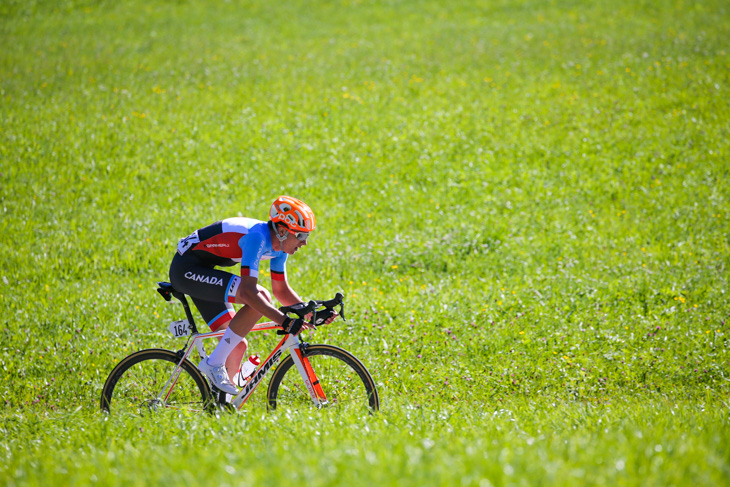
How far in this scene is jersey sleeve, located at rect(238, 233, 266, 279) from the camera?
5105 millimetres

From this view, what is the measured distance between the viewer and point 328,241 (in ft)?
35.1

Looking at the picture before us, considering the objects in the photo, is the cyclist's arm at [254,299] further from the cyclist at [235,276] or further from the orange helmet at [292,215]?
the orange helmet at [292,215]

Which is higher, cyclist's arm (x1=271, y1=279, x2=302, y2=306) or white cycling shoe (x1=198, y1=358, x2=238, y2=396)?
cyclist's arm (x1=271, y1=279, x2=302, y2=306)

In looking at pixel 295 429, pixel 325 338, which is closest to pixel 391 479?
pixel 295 429

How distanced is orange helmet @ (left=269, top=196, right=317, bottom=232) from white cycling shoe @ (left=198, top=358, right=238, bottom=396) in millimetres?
1597

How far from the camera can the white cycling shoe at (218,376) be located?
215 inches

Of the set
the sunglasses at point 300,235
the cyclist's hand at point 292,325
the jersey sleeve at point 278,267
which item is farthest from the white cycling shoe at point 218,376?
the sunglasses at point 300,235

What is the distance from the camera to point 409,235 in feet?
35.8

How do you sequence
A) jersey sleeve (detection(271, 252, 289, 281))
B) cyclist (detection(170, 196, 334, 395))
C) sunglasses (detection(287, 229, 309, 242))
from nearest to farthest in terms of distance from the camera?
cyclist (detection(170, 196, 334, 395)) → sunglasses (detection(287, 229, 309, 242)) → jersey sleeve (detection(271, 252, 289, 281))

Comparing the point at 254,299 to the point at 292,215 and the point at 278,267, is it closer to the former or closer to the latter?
the point at 278,267

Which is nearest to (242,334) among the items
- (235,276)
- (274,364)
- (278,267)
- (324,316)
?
(274,364)

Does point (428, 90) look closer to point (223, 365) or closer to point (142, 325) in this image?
point (142, 325)

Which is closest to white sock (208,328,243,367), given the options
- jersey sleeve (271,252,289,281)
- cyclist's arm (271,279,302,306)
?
cyclist's arm (271,279,302,306)

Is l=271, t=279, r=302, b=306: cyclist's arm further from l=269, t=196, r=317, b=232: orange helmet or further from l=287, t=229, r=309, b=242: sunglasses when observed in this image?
l=269, t=196, r=317, b=232: orange helmet
